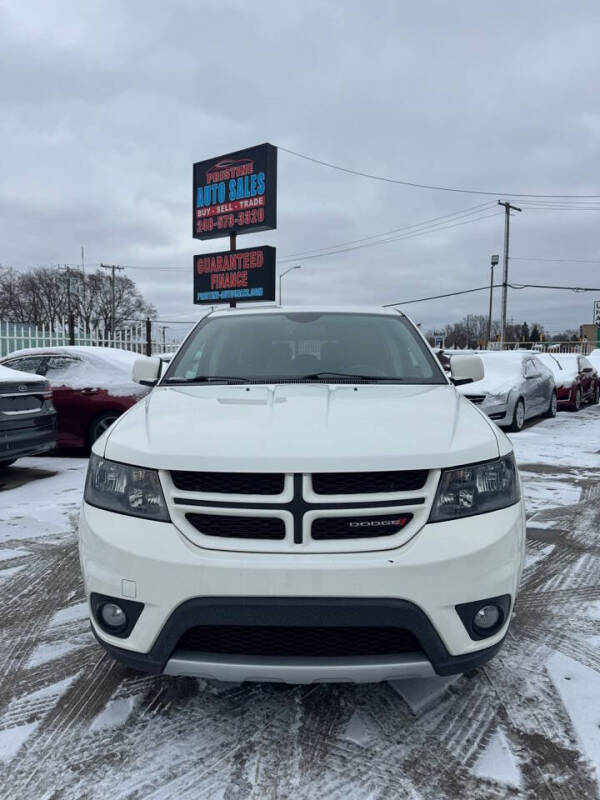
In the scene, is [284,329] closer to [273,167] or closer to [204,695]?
[204,695]

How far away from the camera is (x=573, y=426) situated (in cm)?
1108

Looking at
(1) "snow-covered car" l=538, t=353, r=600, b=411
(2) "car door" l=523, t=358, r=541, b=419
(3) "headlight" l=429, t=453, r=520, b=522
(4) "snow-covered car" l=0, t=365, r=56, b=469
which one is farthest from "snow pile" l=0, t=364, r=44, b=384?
(1) "snow-covered car" l=538, t=353, r=600, b=411

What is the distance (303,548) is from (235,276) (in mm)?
16832

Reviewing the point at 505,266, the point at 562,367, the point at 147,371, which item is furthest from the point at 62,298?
the point at 147,371

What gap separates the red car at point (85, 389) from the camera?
23.8 ft

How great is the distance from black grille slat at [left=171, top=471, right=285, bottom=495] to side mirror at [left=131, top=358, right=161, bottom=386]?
167cm

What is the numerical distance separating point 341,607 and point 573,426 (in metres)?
10.6

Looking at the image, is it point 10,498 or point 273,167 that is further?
point 273,167

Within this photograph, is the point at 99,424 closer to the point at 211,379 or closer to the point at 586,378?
the point at 211,379

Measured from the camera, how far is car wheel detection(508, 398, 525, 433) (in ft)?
32.7

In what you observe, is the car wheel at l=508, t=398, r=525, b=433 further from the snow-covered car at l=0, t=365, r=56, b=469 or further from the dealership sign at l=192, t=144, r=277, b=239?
the dealership sign at l=192, t=144, r=277, b=239

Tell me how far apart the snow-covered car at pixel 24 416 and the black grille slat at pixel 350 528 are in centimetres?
472

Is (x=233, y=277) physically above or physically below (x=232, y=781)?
above

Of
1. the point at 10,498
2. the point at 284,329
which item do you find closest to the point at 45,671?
the point at 284,329
